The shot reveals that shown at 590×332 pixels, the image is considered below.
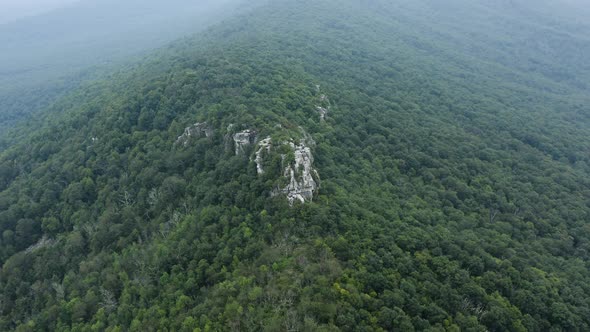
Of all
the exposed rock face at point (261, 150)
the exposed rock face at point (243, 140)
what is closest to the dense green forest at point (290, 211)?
the exposed rock face at point (243, 140)

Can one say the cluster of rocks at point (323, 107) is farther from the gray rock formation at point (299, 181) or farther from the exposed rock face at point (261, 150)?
the gray rock formation at point (299, 181)

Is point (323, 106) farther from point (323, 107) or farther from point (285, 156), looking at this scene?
point (285, 156)

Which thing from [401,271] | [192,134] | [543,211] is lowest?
[543,211]

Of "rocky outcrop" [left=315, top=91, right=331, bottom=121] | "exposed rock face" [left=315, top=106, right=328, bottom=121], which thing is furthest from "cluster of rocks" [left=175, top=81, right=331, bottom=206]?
"rocky outcrop" [left=315, top=91, right=331, bottom=121]

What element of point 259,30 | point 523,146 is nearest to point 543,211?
point 523,146

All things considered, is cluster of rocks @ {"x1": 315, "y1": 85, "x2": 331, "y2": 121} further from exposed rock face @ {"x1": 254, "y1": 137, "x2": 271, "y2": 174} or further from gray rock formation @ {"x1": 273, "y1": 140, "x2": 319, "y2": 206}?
gray rock formation @ {"x1": 273, "y1": 140, "x2": 319, "y2": 206}

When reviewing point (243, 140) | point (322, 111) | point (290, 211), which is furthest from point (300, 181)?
point (322, 111)

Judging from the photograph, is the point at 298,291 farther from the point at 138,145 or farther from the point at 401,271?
the point at 138,145
